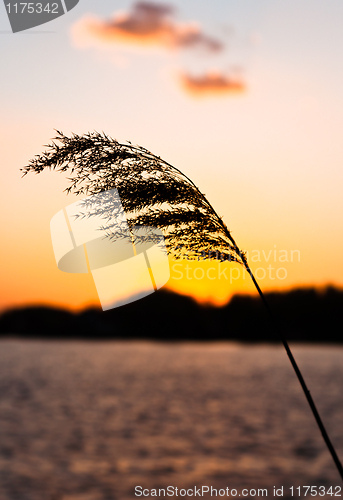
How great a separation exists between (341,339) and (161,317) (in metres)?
42.7

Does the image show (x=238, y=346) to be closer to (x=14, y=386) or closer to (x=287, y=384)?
(x=287, y=384)

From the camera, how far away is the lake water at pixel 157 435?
22312 millimetres

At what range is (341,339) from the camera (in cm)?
8969

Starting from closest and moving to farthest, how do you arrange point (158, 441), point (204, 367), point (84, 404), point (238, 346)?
point (158, 441) < point (84, 404) < point (204, 367) < point (238, 346)

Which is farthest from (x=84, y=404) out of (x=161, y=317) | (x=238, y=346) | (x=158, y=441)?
(x=238, y=346)

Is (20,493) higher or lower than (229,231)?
lower

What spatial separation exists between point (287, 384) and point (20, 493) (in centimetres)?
4389

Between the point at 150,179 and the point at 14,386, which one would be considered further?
the point at 14,386

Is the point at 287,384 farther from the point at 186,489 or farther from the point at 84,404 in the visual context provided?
the point at 186,489

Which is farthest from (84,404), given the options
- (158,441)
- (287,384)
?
(287,384)

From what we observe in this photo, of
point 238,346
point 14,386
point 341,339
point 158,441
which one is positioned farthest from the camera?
point 238,346

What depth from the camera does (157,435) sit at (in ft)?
102

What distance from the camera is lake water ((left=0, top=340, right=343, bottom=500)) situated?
2231 cm

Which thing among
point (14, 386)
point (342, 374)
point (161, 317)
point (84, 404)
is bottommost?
point (342, 374)
